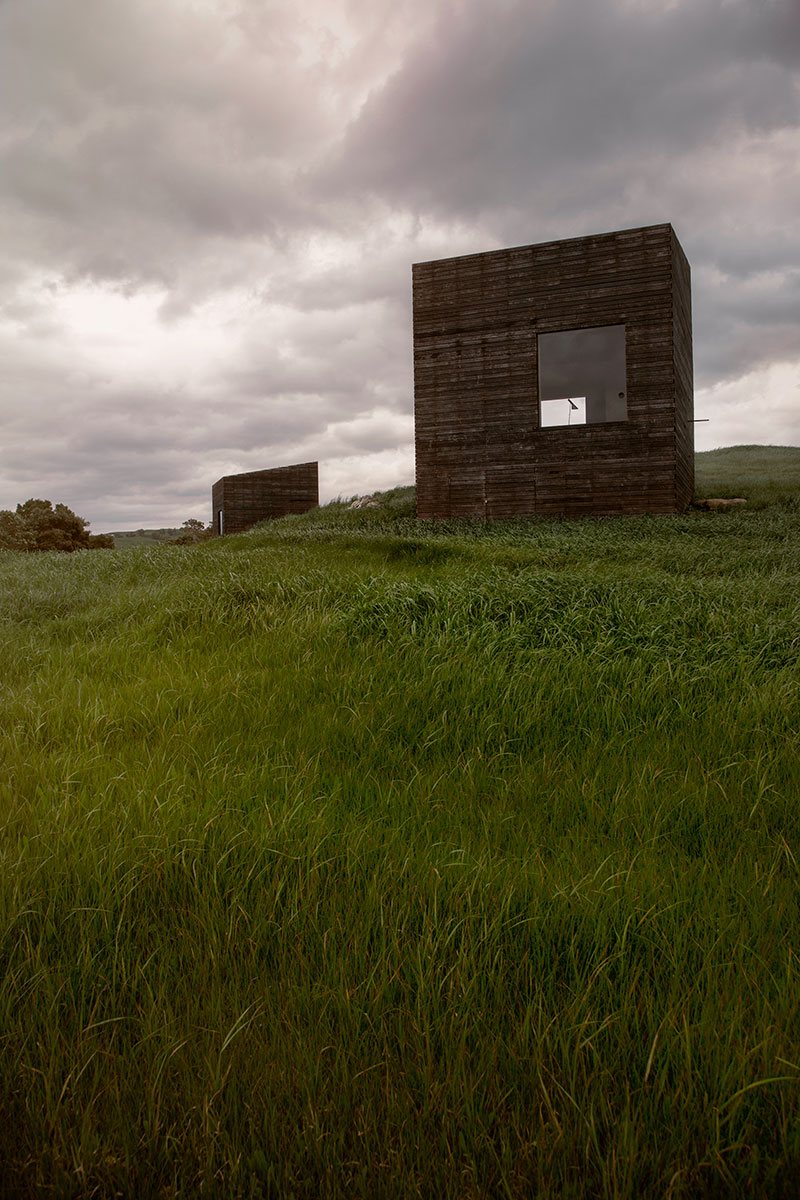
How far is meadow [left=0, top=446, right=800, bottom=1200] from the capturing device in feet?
4.58

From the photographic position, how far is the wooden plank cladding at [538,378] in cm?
1691

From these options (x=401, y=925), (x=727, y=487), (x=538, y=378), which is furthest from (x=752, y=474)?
(x=401, y=925)

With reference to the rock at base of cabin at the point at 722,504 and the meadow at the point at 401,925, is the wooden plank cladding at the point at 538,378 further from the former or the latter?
the meadow at the point at 401,925

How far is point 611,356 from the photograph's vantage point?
1934 centimetres

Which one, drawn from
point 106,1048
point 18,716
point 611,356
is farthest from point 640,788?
point 611,356

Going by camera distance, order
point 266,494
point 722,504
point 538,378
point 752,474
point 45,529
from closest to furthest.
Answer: point 538,378 → point 722,504 → point 752,474 → point 45,529 → point 266,494

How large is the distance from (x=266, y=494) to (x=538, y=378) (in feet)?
63.9

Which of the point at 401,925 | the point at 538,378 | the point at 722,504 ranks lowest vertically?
the point at 401,925

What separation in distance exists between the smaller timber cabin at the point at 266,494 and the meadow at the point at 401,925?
29.7 meters

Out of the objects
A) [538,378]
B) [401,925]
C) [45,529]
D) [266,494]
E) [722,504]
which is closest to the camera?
[401,925]

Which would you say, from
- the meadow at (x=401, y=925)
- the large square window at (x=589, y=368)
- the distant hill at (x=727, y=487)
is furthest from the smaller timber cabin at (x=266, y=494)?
the meadow at (x=401, y=925)

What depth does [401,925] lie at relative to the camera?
6.90 feet

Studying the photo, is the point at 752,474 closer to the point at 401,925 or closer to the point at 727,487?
the point at 727,487

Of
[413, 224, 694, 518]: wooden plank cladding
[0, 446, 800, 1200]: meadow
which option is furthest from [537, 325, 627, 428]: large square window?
[0, 446, 800, 1200]: meadow
